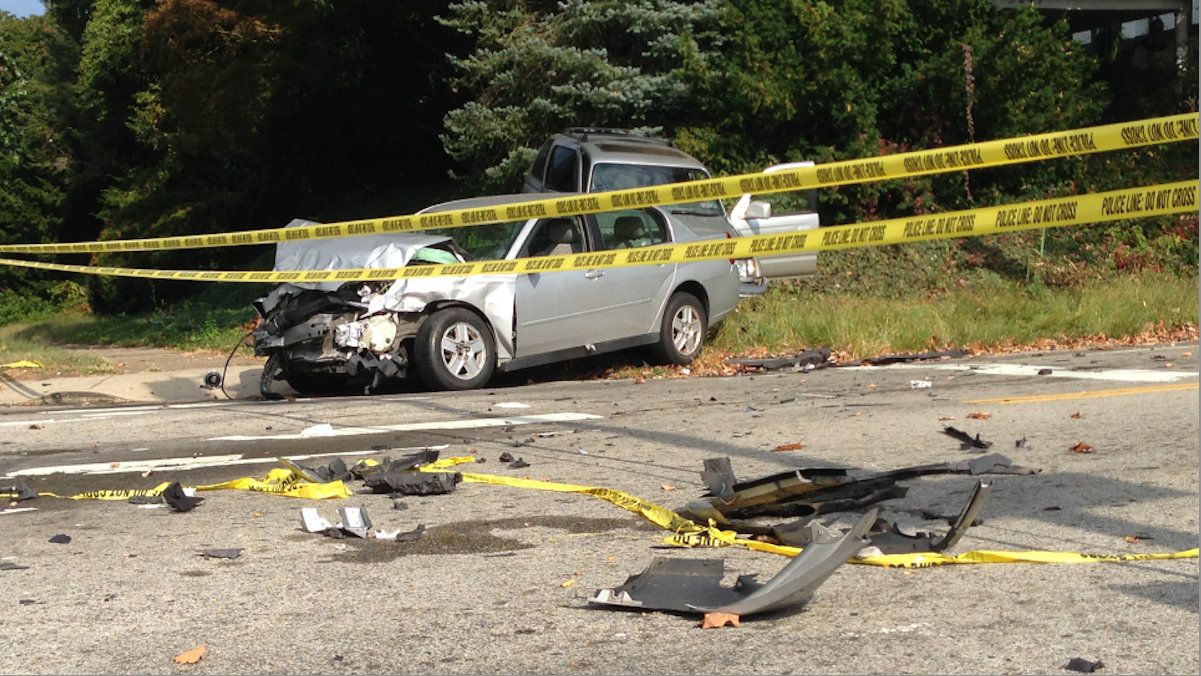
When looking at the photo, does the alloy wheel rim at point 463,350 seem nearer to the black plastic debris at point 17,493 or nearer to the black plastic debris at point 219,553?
the black plastic debris at point 17,493

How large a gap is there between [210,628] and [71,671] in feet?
1.53

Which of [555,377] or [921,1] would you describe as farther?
[921,1]

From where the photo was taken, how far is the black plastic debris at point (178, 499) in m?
5.73

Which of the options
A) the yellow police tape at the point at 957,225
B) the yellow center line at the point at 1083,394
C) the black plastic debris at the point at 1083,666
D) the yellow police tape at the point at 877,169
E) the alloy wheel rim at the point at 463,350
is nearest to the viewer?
Answer: the black plastic debris at the point at 1083,666

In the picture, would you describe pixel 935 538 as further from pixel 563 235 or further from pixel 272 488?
pixel 563 235

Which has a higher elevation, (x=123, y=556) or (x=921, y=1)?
(x=921, y=1)

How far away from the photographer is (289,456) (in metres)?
7.29

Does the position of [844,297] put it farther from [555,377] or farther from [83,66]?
[83,66]

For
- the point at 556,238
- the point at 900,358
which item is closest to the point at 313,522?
the point at 556,238

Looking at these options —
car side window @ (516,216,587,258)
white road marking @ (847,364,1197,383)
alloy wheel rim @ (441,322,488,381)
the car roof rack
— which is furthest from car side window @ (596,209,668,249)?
the car roof rack

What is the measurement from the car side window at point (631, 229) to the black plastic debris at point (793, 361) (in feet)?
4.77

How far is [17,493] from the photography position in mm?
6242

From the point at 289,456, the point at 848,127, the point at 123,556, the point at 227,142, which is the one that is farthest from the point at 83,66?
the point at 123,556

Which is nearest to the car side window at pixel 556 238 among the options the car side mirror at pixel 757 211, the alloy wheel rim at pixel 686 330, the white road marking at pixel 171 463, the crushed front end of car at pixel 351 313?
the crushed front end of car at pixel 351 313
